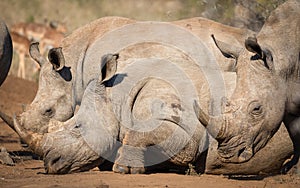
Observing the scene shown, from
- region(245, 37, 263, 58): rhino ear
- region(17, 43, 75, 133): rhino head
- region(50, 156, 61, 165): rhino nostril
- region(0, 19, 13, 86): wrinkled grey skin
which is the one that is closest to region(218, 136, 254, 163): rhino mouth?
region(245, 37, 263, 58): rhino ear

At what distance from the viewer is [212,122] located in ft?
26.5

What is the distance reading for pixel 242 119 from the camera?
800 cm

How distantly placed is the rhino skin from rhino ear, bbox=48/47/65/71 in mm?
2586

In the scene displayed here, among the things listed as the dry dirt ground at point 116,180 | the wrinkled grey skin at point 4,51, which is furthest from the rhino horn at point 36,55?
the dry dirt ground at point 116,180

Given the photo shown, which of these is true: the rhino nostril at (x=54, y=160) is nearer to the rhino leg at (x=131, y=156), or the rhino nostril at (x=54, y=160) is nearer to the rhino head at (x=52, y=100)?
the rhino leg at (x=131, y=156)

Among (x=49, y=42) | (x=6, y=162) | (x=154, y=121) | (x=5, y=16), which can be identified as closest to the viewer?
(x=154, y=121)

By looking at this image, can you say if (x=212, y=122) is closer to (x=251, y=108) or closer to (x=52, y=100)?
(x=251, y=108)

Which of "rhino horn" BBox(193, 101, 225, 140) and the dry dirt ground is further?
"rhino horn" BBox(193, 101, 225, 140)

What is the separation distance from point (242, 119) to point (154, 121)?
3.89 feet

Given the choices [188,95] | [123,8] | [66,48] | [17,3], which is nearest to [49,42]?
[123,8]

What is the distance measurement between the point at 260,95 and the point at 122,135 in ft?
5.66

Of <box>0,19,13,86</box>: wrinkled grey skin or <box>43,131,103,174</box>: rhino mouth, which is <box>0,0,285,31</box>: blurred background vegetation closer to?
<box>0,19,13,86</box>: wrinkled grey skin

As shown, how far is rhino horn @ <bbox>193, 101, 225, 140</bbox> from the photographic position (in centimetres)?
794

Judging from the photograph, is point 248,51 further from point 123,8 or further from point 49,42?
point 123,8
